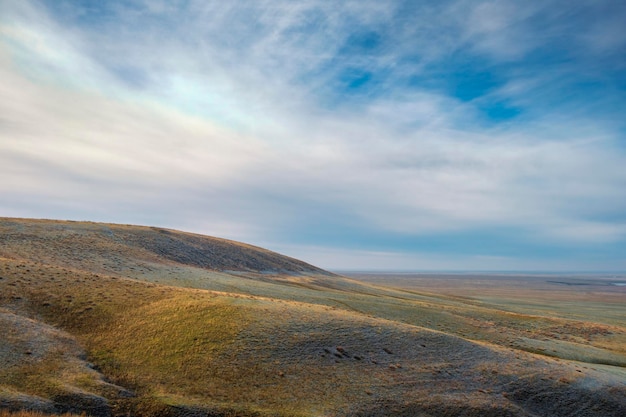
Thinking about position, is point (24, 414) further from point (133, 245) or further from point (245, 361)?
point (133, 245)

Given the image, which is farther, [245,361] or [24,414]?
[245,361]

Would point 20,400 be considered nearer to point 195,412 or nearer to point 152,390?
point 152,390

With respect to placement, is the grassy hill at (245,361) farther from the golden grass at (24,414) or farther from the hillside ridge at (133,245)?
the hillside ridge at (133,245)

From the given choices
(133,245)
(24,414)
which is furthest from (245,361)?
(133,245)

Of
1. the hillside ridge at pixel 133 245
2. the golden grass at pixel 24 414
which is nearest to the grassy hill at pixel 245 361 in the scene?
the golden grass at pixel 24 414

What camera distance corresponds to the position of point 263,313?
36.2 m

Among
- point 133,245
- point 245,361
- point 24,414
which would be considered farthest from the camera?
point 133,245

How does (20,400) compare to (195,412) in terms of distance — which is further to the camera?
(195,412)

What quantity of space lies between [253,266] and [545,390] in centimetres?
7108

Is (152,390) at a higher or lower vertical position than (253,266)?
lower

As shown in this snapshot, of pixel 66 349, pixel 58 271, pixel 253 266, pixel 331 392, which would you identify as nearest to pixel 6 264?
pixel 58 271

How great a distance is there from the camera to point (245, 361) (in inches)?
1109

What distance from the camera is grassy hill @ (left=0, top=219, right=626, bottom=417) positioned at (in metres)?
23.9

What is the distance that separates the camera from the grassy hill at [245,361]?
2391 centimetres
